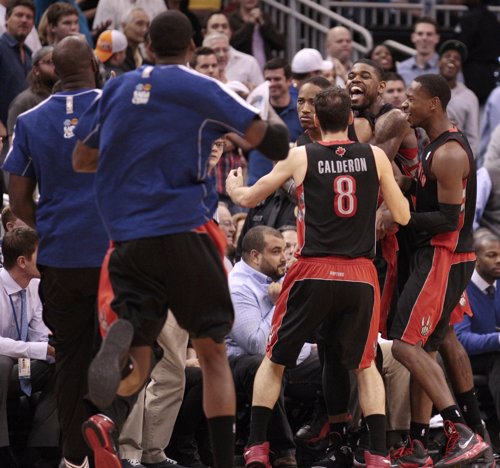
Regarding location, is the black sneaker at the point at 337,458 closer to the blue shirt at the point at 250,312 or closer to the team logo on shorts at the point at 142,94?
the blue shirt at the point at 250,312

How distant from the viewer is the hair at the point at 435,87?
8352 millimetres

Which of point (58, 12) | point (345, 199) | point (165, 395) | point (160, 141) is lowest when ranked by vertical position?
point (165, 395)

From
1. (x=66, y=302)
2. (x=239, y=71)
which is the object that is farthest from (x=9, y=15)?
(x=66, y=302)

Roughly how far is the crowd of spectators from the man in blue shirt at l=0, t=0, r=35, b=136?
0.04ft

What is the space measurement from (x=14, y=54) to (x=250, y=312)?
14.1ft

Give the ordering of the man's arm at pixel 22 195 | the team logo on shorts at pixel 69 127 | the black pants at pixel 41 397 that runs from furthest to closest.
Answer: the black pants at pixel 41 397, the man's arm at pixel 22 195, the team logo on shorts at pixel 69 127

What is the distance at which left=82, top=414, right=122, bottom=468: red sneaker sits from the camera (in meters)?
6.53

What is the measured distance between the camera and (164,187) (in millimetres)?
6266

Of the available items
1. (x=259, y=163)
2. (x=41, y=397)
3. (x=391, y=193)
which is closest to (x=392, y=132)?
(x=391, y=193)

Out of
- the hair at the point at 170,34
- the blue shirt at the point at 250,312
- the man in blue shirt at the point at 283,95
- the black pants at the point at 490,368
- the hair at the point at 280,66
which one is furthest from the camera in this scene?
the hair at the point at 280,66

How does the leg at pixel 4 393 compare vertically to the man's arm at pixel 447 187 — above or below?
below

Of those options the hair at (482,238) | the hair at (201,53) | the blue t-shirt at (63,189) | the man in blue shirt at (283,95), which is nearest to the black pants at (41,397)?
the blue t-shirt at (63,189)

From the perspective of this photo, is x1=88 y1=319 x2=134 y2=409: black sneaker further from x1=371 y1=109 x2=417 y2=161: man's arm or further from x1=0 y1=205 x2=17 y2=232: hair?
x1=0 y1=205 x2=17 y2=232: hair

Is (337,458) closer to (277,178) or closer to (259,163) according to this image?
(277,178)
